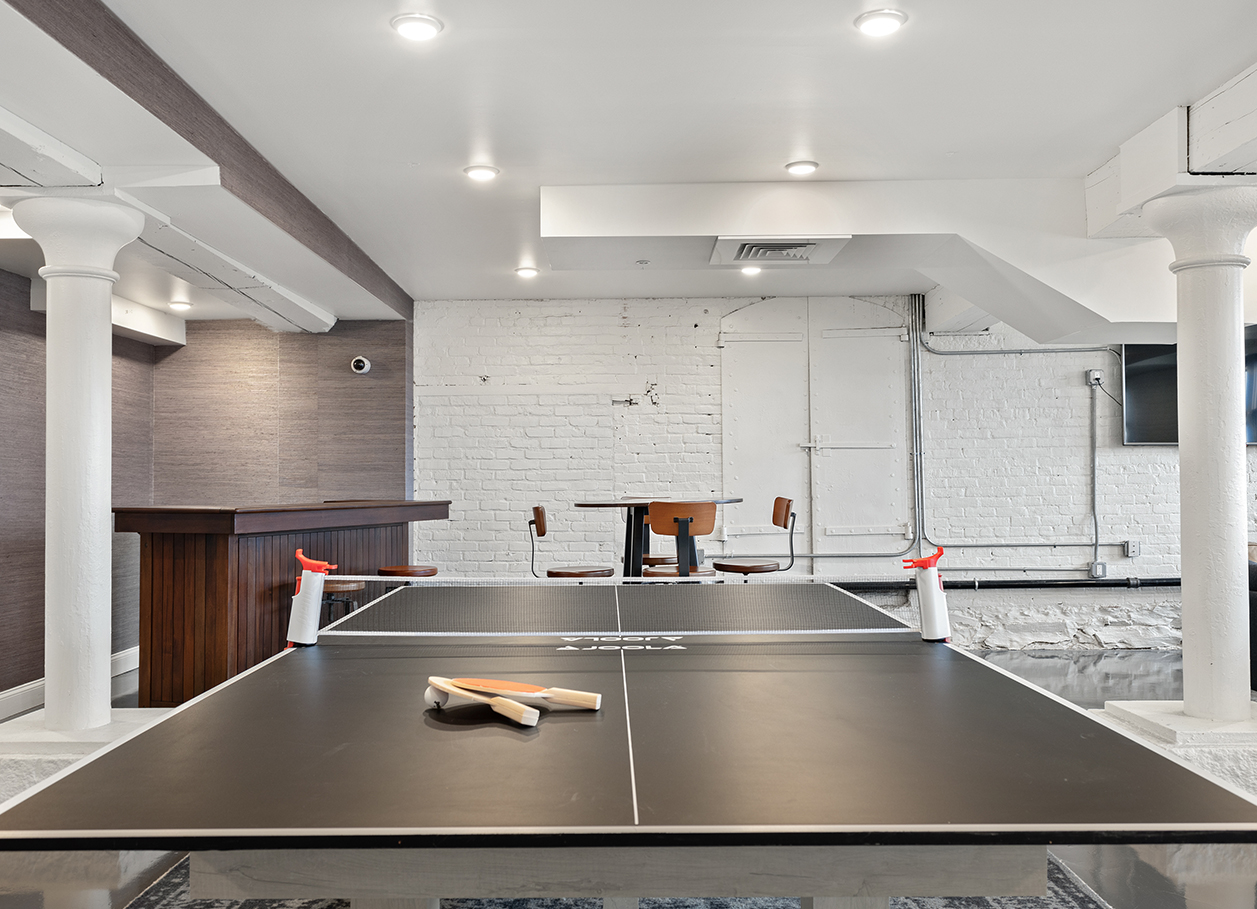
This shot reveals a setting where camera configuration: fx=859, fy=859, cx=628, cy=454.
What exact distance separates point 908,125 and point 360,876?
338 cm

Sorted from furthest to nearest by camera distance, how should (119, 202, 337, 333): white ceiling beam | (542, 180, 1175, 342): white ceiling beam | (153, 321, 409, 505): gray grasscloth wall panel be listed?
(153, 321, 409, 505): gray grasscloth wall panel
(542, 180, 1175, 342): white ceiling beam
(119, 202, 337, 333): white ceiling beam

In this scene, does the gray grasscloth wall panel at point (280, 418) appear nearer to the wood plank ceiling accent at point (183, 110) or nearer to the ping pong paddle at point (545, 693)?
the wood plank ceiling accent at point (183, 110)

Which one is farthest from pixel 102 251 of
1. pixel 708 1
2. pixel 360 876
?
pixel 360 876

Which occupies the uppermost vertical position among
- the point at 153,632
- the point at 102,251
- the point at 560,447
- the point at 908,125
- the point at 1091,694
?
the point at 908,125

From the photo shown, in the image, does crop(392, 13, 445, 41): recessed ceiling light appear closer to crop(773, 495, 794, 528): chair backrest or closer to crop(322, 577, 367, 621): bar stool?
crop(322, 577, 367, 621): bar stool

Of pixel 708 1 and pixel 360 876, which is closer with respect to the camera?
pixel 360 876

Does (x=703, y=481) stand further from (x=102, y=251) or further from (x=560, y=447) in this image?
(x=102, y=251)

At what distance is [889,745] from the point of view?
4.17ft

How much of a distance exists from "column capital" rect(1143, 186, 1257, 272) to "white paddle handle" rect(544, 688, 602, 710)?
10.6 feet

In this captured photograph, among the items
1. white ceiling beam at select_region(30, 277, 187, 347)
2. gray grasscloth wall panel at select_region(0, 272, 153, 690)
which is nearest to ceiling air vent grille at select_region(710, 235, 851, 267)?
white ceiling beam at select_region(30, 277, 187, 347)

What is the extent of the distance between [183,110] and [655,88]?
5.49 feet

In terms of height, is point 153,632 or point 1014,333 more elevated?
point 1014,333

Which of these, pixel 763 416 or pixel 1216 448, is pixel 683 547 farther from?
pixel 1216 448

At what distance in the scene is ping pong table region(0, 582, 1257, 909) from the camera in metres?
0.97
